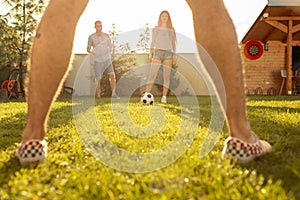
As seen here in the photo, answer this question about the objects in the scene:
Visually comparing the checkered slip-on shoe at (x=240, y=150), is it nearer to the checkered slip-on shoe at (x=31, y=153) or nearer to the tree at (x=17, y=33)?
the checkered slip-on shoe at (x=31, y=153)

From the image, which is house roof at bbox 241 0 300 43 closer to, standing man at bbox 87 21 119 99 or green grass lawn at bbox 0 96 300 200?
standing man at bbox 87 21 119 99

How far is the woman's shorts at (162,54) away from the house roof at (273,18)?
602cm

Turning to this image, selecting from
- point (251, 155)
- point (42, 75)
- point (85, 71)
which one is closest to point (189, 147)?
point (251, 155)

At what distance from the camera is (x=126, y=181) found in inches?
49.8

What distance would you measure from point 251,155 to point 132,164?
491 millimetres

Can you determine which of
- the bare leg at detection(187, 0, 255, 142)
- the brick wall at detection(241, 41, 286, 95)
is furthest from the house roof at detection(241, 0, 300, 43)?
the bare leg at detection(187, 0, 255, 142)

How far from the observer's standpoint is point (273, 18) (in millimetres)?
13492

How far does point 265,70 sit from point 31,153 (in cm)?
1582

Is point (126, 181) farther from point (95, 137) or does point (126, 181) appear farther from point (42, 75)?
point (95, 137)

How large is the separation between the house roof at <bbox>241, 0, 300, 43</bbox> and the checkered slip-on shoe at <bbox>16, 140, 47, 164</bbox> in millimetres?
11939

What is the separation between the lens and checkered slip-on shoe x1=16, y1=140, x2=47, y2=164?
5.10ft

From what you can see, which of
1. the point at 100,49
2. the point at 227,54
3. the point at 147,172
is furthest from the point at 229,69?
the point at 100,49

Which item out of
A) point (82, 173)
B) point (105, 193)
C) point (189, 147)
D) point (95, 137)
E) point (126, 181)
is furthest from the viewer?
point (95, 137)

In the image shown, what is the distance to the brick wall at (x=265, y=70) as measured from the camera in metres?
16.1
